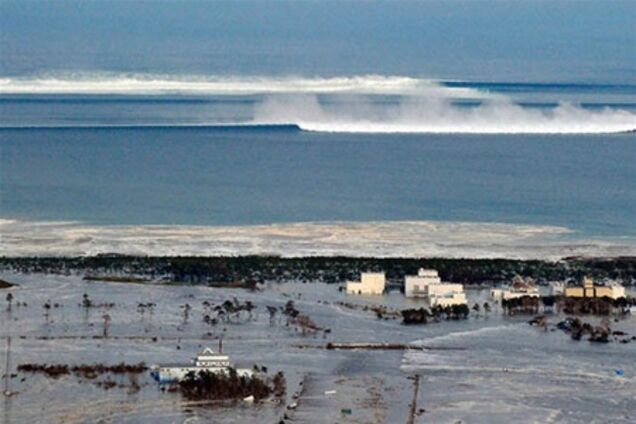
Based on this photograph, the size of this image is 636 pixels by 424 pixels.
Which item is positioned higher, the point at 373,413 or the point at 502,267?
the point at 502,267

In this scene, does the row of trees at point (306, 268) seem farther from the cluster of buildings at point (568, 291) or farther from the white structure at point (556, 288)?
the cluster of buildings at point (568, 291)

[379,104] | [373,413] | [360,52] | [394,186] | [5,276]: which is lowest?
[373,413]

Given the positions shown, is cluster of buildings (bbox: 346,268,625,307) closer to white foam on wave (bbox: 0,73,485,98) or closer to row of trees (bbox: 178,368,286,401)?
row of trees (bbox: 178,368,286,401)

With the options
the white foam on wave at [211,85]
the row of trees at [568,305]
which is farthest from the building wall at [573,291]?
the white foam on wave at [211,85]

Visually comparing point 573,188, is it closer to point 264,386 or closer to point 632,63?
point 264,386

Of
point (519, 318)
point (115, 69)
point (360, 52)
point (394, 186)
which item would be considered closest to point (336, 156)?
point (394, 186)
